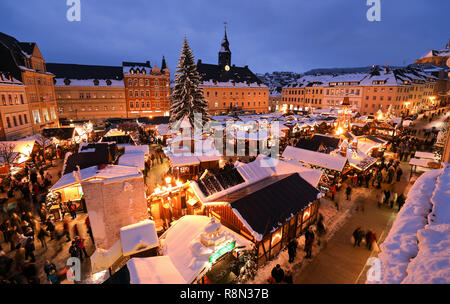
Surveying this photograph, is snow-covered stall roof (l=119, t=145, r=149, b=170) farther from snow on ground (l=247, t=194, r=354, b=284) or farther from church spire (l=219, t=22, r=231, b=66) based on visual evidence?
church spire (l=219, t=22, r=231, b=66)

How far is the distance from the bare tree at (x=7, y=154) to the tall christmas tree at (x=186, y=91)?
11855mm

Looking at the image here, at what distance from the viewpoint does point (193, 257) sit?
22.2 feet

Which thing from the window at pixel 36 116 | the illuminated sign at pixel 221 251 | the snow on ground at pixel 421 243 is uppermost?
the window at pixel 36 116

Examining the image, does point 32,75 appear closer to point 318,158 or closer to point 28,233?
point 28,233

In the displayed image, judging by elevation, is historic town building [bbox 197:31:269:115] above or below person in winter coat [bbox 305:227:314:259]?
above

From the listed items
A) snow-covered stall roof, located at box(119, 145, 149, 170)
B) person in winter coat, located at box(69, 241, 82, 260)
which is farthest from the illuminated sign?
snow-covered stall roof, located at box(119, 145, 149, 170)

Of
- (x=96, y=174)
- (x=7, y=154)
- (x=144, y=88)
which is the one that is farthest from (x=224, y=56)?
(x=96, y=174)

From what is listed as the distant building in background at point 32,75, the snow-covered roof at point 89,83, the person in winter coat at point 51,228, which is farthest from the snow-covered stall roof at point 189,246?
the snow-covered roof at point 89,83

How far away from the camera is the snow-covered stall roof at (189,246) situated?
6391 mm

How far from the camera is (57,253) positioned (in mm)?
9422

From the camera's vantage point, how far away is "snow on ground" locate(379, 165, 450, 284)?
2520mm

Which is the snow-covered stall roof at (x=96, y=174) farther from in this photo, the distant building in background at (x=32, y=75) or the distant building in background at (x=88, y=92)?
the distant building in background at (x=88, y=92)
